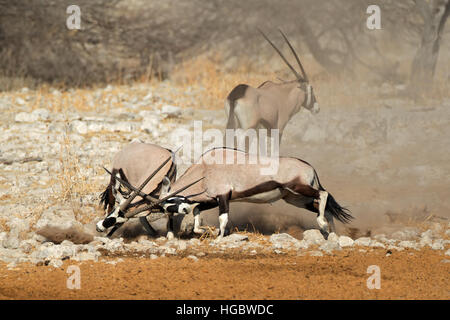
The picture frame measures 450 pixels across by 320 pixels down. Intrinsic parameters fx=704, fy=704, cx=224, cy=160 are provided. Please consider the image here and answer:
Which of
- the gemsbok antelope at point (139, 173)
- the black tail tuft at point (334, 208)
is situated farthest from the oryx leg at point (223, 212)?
the black tail tuft at point (334, 208)

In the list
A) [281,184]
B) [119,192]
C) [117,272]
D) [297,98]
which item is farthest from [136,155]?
[297,98]

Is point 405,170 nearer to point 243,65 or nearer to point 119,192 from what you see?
point 119,192

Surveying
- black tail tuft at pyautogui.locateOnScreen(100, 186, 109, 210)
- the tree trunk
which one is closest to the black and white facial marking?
black tail tuft at pyautogui.locateOnScreen(100, 186, 109, 210)

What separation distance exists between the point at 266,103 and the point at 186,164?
1341 mm

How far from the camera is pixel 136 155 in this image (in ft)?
24.6

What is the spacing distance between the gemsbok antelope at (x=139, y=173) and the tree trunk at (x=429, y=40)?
637 centimetres

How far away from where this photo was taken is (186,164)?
942 cm

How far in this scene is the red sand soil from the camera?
4859 mm

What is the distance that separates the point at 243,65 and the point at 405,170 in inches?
228

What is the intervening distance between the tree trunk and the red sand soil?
6.90 metres

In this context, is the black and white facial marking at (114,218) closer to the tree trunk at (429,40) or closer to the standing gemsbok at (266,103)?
the standing gemsbok at (266,103)

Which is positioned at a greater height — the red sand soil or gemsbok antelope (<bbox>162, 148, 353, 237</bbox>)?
gemsbok antelope (<bbox>162, 148, 353, 237</bbox>)

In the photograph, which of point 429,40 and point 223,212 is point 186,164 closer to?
point 223,212

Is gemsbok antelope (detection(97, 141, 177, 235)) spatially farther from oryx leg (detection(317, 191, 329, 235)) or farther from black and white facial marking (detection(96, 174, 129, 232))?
oryx leg (detection(317, 191, 329, 235))
